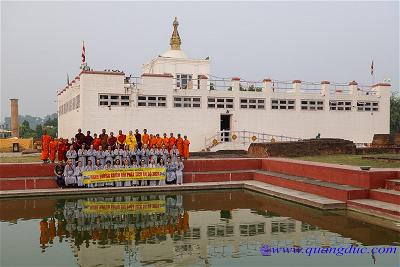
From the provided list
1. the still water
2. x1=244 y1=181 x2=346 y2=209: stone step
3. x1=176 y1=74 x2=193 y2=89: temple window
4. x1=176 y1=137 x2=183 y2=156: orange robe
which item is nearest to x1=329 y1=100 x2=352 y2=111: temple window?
x1=176 y1=74 x2=193 y2=89: temple window

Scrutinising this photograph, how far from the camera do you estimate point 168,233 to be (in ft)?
29.7

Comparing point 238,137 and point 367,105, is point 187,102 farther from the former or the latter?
point 367,105

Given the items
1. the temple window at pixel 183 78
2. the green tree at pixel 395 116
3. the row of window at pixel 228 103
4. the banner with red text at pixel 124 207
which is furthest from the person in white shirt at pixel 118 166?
the green tree at pixel 395 116

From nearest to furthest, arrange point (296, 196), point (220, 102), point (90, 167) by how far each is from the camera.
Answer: point (296, 196)
point (90, 167)
point (220, 102)

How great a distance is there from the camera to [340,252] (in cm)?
757

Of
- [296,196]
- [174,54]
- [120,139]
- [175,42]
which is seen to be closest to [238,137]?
[174,54]

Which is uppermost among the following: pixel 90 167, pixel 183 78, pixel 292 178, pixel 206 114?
pixel 183 78

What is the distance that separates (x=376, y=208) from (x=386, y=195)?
27.5 inches

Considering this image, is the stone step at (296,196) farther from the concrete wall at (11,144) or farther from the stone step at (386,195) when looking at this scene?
the concrete wall at (11,144)

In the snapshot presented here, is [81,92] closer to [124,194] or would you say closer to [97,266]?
[124,194]

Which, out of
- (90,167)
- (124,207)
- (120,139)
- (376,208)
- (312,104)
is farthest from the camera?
(312,104)

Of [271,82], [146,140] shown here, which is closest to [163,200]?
[146,140]
